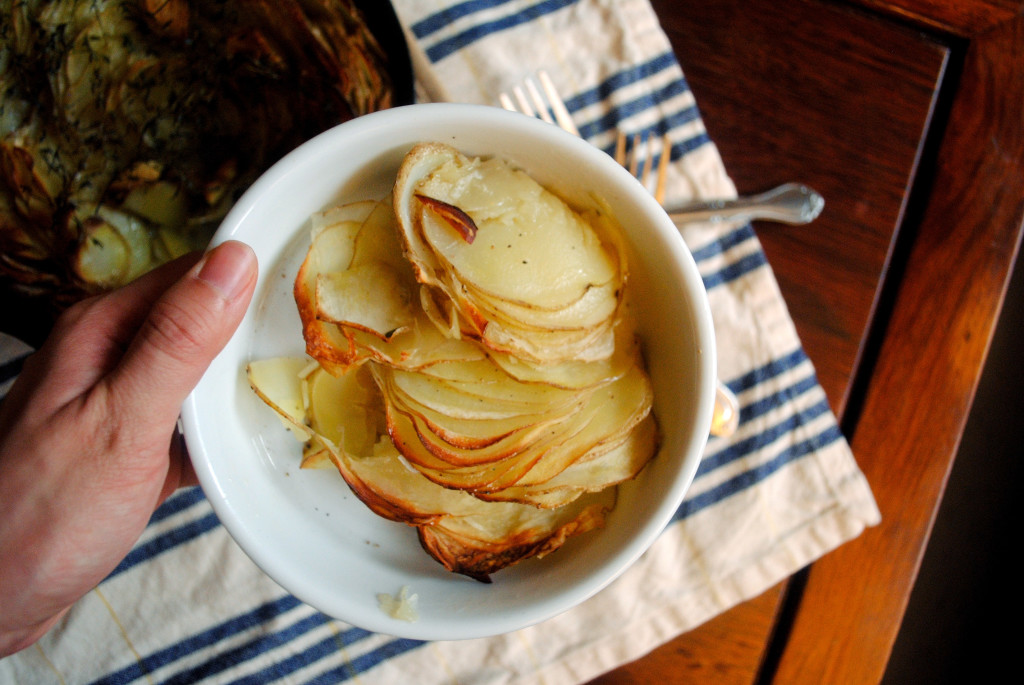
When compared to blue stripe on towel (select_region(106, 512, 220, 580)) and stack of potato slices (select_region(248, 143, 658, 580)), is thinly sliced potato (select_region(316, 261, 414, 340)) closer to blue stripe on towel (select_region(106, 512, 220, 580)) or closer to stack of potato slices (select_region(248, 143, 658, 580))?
stack of potato slices (select_region(248, 143, 658, 580))

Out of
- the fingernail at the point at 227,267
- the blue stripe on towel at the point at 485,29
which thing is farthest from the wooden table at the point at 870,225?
the fingernail at the point at 227,267

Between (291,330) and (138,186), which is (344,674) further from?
(138,186)

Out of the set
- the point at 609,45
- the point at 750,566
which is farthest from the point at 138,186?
the point at 750,566

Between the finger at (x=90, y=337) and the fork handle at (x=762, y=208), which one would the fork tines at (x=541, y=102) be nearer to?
the fork handle at (x=762, y=208)

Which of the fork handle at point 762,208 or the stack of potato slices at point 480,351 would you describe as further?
the fork handle at point 762,208

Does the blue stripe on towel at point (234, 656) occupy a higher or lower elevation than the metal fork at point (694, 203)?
lower

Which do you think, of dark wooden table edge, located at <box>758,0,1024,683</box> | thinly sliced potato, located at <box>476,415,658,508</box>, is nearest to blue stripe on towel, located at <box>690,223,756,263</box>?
dark wooden table edge, located at <box>758,0,1024,683</box>
